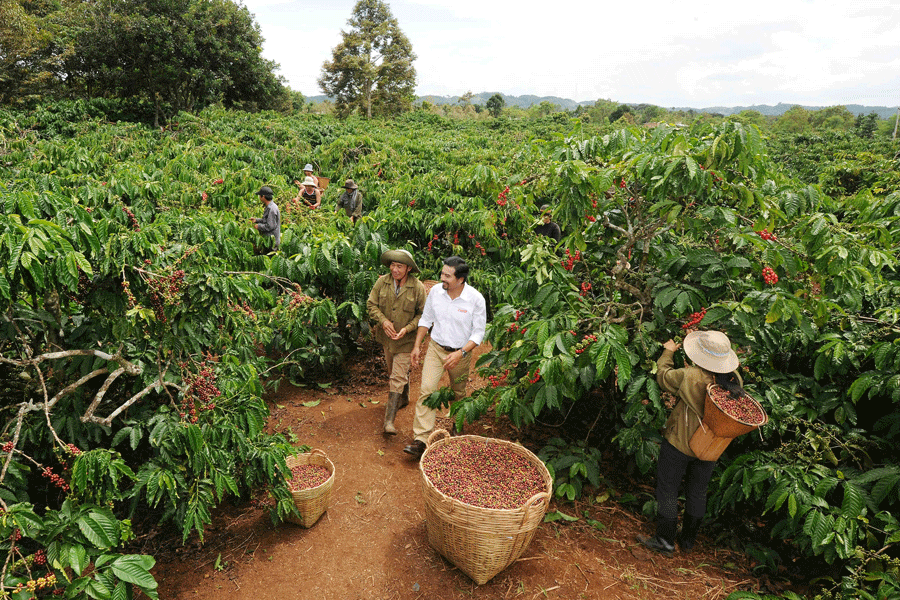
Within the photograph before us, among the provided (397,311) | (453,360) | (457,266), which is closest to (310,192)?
(397,311)

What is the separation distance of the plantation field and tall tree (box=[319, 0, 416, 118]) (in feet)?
108

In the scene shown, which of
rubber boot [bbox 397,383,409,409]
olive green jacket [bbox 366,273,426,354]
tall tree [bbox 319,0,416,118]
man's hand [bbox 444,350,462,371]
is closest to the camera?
man's hand [bbox 444,350,462,371]

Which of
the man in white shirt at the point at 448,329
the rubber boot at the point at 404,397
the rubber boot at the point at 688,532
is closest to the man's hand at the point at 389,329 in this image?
the man in white shirt at the point at 448,329

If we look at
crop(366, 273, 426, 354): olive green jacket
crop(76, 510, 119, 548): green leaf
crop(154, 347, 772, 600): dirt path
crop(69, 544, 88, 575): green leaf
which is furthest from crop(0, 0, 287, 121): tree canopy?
crop(69, 544, 88, 575): green leaf

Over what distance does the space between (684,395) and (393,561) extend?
210 centimetres

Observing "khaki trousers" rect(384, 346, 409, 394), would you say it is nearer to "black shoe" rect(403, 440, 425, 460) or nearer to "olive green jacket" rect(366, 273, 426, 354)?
"olive green jacket" rect(366, 273, 426, 354)

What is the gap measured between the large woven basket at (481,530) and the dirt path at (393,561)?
0.62ft

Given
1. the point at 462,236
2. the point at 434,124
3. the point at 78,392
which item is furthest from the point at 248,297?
the point at 434,124

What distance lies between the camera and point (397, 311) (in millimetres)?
4508

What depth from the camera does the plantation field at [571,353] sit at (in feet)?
7.52

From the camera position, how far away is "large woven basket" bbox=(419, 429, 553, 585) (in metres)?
2.73

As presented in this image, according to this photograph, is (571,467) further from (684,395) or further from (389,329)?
(389,329)

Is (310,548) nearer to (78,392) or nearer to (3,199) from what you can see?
(78,392)

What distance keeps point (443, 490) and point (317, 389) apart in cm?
283
